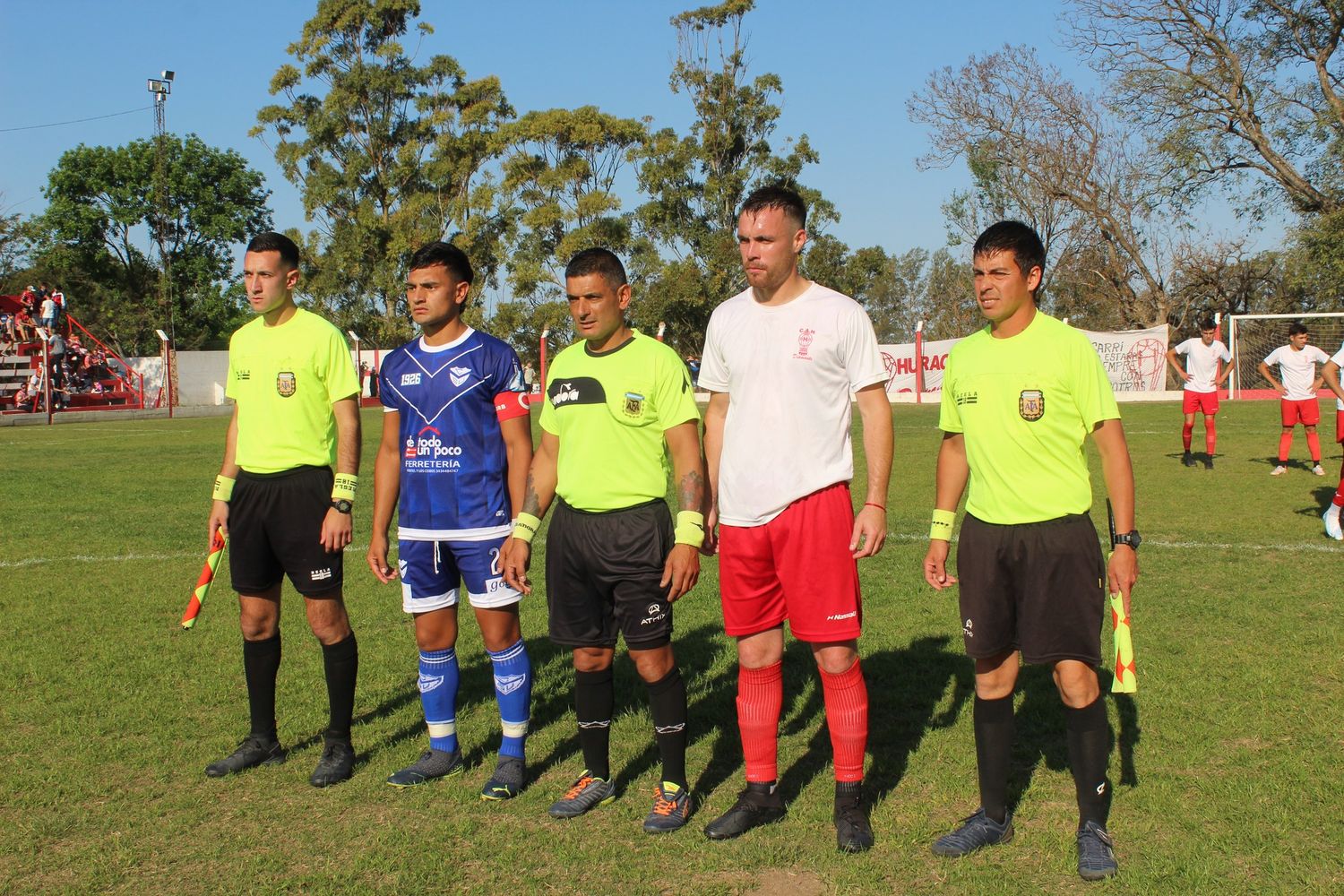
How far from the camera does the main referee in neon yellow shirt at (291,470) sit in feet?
15.8

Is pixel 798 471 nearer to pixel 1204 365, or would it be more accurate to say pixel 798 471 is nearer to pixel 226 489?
pixel 226 489

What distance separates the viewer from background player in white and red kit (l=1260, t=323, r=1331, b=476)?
1448 cm

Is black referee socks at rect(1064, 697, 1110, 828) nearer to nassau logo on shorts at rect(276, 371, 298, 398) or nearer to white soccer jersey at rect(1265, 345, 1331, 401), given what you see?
nassau logo on shorts at rect(276, 371, 298, 398)

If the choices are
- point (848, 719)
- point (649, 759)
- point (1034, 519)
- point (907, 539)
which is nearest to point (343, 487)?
point (649, 759)

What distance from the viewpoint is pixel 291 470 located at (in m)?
4.84

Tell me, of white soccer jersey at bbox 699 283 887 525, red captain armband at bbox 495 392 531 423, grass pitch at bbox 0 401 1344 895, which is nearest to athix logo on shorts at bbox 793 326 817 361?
white soccer jersey at bbox 699 283 887 525

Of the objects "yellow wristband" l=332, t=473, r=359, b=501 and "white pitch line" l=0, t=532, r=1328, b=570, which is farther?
"white pitch line" l=0, t=532, r=1328, b=570

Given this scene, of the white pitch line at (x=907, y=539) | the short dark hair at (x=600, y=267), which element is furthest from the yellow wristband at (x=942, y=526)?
the white pitch line at (x=907, y=539)

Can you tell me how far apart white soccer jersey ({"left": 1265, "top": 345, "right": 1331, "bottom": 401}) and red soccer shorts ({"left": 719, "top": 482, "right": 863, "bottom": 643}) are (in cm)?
1280

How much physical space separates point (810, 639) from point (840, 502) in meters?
0.52

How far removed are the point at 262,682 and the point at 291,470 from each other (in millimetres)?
1013

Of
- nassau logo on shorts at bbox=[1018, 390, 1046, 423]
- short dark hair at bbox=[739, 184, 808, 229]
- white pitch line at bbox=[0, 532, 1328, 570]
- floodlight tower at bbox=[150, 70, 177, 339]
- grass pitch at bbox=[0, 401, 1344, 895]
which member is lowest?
grass pitch at bbox=[0, 401, 1344, 895]

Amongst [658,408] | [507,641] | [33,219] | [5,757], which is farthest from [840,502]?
[33,219]

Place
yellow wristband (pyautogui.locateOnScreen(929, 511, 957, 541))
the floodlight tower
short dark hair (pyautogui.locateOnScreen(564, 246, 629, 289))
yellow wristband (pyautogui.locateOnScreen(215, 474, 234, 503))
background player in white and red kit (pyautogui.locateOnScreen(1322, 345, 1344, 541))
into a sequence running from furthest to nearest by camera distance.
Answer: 1. the floodlight tower
2. background player in white and red kit (pyautogui.locateOnScreen(1322, 345, 1344, 541))
3. yellow wristband (pyautogui.locateOnScreen(215, 474, 234, 503))
4. short dark hair (pyautogui.locateOnScreen(564, 246, 629, 289))
5. yellow wristband (pyautogui.locateOnScreen(929, 511, 957, 541))
